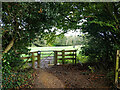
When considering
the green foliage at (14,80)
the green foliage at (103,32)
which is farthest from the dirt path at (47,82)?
the green foliage at (103,32)

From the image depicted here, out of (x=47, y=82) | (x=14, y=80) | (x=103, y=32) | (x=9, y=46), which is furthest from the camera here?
(x=103, y=32)

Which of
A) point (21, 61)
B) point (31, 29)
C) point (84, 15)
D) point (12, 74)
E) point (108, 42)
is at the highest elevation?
point (84, 15)

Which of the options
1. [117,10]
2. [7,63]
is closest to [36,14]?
[7,63]

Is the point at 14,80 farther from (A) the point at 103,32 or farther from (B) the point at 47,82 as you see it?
(A) the point at 103,32

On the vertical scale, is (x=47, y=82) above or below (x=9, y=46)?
below

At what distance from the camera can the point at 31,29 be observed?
8.27 feet

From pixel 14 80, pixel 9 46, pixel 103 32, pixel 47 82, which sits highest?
pixel 103 32

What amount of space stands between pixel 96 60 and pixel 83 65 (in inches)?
27.7

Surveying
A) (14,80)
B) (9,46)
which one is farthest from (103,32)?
(14,80)

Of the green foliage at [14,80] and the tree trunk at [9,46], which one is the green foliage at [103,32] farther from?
the green foliage at [14,80]

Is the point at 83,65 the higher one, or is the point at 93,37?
the point at 93,37

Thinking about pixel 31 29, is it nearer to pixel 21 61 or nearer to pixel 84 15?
pixel 21 61

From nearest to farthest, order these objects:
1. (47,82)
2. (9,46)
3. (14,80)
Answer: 1. (9,46)
2. (14,80)
3. (47,82)

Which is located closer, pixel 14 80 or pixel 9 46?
pixel 9 46
